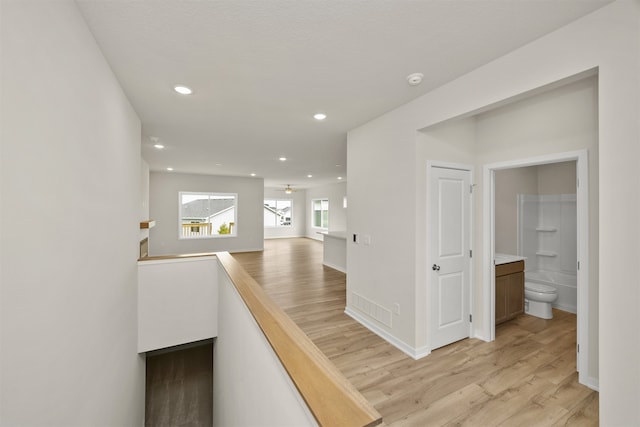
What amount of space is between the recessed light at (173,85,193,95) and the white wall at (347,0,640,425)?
2180 mm

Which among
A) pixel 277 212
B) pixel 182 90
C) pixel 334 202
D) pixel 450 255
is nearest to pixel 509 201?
pixel 450 255

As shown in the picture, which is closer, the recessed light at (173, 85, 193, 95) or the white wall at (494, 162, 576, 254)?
the recessed light at (173, 85, 193, 95)

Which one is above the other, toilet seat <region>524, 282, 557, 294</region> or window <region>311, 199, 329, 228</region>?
window <region>311, 199, 329, 228</region>

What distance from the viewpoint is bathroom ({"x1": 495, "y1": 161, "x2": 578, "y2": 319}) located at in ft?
13.3

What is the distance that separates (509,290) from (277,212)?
10504mm

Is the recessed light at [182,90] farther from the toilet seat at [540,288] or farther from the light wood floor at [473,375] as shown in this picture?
the toilet seat at [540,288]

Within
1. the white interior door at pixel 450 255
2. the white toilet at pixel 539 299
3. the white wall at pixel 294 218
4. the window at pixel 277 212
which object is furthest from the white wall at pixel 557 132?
the window at pixel 277 212

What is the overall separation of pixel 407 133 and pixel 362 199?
1.09 m

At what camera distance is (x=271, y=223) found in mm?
12633

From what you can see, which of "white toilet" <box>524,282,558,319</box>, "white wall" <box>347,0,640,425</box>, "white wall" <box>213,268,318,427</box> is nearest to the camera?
"white wall" <box>213,268,318,427</box>

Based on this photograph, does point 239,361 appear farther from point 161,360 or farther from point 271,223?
point 271,223

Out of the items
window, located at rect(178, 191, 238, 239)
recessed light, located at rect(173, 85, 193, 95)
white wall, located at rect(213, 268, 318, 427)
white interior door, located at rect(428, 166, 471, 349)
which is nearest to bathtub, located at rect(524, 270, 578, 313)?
white interior door, located at rect(428, 166, 471, 349)

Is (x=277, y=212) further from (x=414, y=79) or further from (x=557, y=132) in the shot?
(x=557, y=132)

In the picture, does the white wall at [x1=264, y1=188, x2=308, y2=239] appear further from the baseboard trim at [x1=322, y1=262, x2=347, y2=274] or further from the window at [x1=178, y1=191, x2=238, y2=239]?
the baseboard trim at [x1=322, y1=262, x2=347, y2=274]
